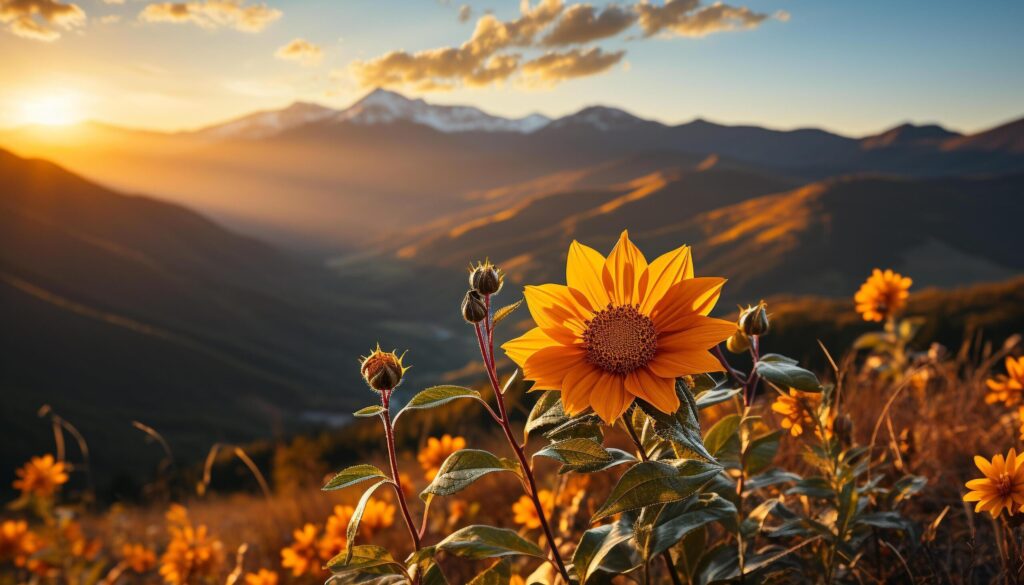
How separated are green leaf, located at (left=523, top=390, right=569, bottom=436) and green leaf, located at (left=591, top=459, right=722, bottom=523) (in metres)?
0.18

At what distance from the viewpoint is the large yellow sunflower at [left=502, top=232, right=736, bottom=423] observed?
1.22m

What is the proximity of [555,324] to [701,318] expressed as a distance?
0.32 meters

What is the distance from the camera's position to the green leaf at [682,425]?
113cm

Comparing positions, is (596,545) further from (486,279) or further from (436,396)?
(486,279)

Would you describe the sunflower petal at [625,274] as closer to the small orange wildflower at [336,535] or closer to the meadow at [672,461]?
the meadow at [672,461]

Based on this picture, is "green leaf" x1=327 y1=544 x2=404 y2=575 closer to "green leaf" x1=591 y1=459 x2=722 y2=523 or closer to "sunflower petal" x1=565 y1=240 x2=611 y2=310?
"green leaf" x1=591 y1=459 x2=722 y2=523

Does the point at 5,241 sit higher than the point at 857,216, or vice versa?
the point at 5,241

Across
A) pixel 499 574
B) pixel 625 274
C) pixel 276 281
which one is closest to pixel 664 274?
pixel 625 274

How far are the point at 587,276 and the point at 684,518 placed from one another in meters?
0.61

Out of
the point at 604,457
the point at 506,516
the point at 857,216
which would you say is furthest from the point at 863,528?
the point at 857,216

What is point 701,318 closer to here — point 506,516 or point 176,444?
point 506,516

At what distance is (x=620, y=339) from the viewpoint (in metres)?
1.30

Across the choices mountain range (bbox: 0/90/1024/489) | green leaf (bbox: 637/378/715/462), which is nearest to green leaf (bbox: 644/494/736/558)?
green leaf (bbox: 637/378/715/462)

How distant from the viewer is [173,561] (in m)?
3.62
